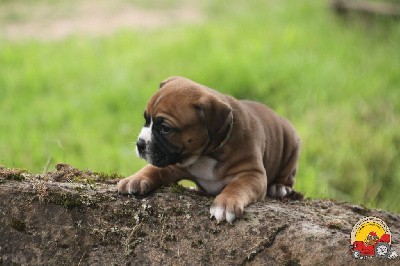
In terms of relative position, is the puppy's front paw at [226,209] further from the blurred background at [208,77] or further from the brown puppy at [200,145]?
the blurred background at [208,77]

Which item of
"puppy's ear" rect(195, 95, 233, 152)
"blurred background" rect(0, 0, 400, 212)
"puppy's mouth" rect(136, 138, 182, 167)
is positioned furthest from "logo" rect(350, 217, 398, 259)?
"blurred background" rect(0, 0, 400, 212)

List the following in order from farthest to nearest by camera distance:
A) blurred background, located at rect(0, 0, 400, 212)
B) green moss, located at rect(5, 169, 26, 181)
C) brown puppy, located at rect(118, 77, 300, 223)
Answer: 1. blurred background, located at rect(0, 0, 400, 212)
2. brown puppy, located at rect(118, 77, 300, 223)
3. green moss, located at rect(5, 169, 26, 181)

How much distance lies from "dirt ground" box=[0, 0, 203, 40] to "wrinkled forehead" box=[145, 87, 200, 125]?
9034 millimetres

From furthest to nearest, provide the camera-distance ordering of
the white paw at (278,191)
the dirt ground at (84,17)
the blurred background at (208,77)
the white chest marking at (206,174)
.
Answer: the dirt ground at (84,17) → the blurred background at (208,77) → the white paw at (278,191) → the white chest marking at (206,174)

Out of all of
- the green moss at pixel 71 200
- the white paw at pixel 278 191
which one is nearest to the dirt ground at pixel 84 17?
the white paw at pixel 278 191

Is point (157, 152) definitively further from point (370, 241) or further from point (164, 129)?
point (370, 241)

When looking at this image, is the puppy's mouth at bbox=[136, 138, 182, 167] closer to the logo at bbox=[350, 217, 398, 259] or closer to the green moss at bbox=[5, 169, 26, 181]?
the green moss at bbox=[5, 169, 26, 181]

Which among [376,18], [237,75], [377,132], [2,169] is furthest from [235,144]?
[376,18]

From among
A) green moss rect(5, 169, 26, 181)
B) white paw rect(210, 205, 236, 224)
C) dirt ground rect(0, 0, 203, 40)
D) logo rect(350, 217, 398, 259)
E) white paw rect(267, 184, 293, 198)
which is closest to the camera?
logo rect(350, 217, 398, 259)

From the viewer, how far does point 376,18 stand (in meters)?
13.2

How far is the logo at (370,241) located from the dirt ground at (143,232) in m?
0.04

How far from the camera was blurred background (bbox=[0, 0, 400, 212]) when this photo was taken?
7727 millimetres

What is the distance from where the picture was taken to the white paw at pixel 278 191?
488 cm

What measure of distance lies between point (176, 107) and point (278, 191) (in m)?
1.28
